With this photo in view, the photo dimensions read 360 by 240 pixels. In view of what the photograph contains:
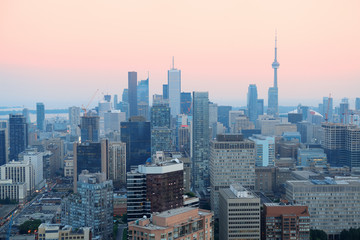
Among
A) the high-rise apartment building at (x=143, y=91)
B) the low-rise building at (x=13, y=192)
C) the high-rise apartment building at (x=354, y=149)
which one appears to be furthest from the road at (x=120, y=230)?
A: the high-rise apartment building at (x=143, y=91)

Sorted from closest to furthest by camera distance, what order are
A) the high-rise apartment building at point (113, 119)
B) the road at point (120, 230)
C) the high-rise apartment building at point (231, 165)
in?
1. the road at point (120, 230)
2. the high-rise apartment building at point (231, 165)
3. the high-rise apartment building at point (113, 119)

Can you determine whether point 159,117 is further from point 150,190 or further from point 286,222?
point 286,222

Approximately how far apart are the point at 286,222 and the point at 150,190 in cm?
672

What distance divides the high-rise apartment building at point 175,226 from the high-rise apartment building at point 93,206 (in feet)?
34.0

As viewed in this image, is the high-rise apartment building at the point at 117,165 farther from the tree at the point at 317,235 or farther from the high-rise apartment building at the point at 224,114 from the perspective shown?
the high-rise apartment building at the point at 224,114

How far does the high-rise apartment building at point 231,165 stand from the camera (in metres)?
32.1

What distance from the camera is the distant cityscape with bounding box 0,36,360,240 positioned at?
76.3 feet

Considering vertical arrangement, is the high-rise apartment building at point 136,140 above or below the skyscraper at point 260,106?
below

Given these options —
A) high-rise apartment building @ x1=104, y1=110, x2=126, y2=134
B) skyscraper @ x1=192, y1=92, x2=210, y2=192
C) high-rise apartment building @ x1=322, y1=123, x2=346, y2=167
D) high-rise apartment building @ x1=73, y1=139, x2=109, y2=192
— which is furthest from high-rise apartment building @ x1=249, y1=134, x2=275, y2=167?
high-rise apartment building @ x1=104, y1=110, x2=126, y2=134

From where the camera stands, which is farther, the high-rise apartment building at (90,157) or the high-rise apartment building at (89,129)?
the high-rise apartment building at (89,129)

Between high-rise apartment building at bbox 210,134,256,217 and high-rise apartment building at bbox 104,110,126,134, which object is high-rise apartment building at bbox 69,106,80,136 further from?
high-rise apartment building at bbox 210,134,256,217

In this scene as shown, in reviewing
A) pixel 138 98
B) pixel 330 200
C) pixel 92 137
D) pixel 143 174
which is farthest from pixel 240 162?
pixel 138 98

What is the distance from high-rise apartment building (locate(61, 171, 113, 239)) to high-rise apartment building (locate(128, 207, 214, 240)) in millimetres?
10362

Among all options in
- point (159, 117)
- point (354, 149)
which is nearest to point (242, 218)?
point (354, 149)
